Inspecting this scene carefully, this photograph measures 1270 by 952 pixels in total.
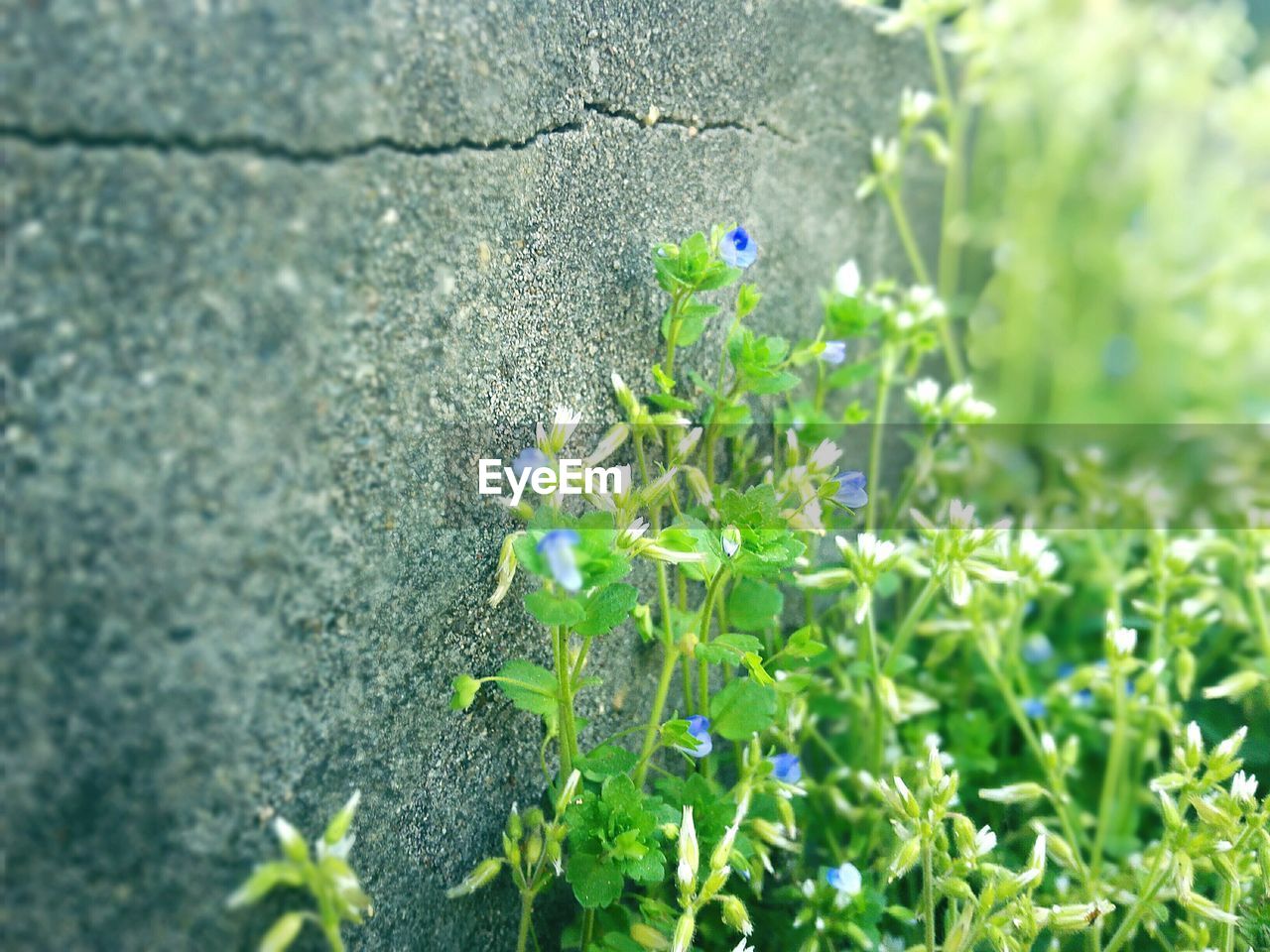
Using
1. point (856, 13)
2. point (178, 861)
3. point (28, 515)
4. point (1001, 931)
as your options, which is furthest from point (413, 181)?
point (856, 13)

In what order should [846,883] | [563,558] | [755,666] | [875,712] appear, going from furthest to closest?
[875,712] < [846,883] < [755,666] < [563,558]

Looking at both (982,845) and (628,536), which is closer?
(628,536)

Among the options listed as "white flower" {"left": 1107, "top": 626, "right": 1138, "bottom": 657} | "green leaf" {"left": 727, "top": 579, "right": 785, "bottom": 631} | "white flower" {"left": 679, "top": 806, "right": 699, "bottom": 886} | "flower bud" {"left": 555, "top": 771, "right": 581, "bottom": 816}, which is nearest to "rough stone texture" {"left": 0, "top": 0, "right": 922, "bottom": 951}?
"flower bud" {"left": 555, "top": 771, "right": 581, "bottom": 816}

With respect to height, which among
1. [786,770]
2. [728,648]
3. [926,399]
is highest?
[926,399]

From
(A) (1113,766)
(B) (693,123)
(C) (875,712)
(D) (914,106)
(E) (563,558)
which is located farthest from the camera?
(D) (914,106)

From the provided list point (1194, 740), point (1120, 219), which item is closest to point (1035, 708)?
point (1194, 740)

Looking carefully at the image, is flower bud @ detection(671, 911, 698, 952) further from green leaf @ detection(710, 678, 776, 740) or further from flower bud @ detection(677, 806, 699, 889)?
green leaf @ detection(710, 678, 776, 740)

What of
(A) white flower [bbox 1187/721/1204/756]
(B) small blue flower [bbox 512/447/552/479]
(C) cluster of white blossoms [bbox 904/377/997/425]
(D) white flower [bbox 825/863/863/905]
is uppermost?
(C) cluster of white blossoms [bbox 904/377/997/425]

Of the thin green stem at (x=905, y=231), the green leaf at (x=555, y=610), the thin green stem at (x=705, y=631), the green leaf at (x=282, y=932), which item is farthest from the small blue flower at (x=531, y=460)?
the thin green stem at (x=905, y=231)

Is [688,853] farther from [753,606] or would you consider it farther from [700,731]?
[753,606]
